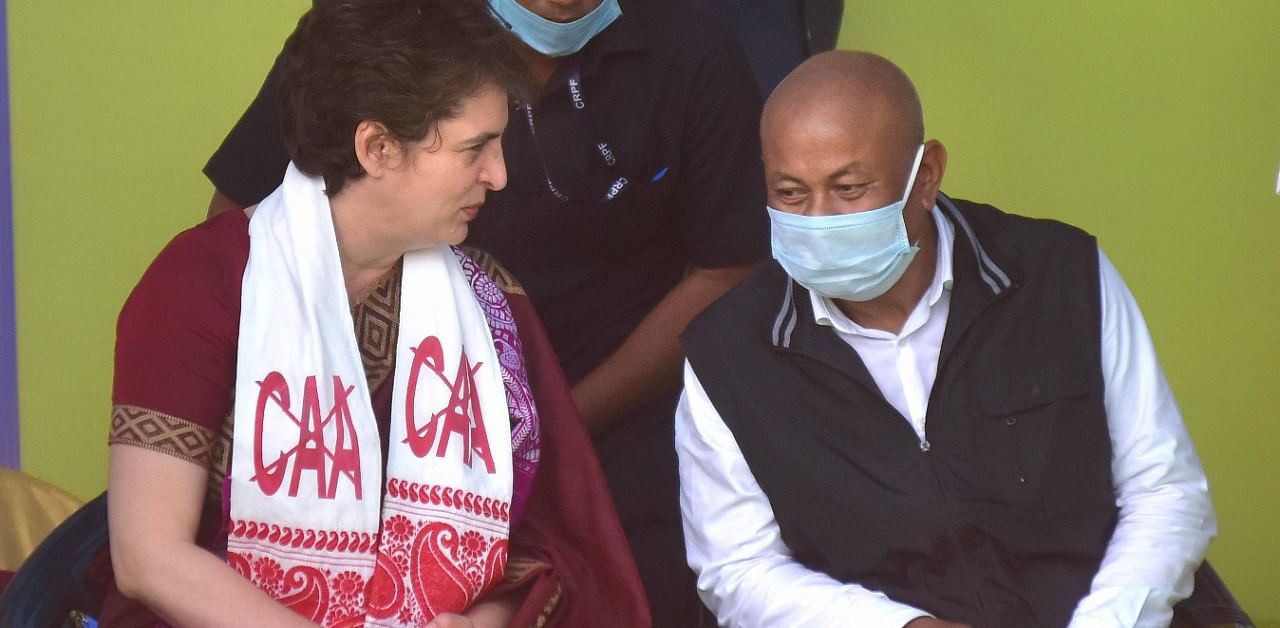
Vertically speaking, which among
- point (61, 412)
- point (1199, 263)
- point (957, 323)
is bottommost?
point (61, 412)

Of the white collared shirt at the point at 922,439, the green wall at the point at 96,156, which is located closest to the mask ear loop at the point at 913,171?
the white collared shirt at the point at 922,439

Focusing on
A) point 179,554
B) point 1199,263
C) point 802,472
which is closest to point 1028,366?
point 802,472

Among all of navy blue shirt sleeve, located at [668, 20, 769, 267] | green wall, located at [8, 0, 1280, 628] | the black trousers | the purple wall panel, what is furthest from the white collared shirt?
the purple wall panel

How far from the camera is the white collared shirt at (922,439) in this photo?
2213 millimetres

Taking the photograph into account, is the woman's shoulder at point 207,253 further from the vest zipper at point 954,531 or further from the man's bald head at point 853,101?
the vest zipper at point 954,531

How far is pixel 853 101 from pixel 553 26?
1.87ft

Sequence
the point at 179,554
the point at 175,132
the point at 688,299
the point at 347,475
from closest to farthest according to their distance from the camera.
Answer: the point at 179,554 → the point at 347,475 → the point at 688,299 → the point at 175,132

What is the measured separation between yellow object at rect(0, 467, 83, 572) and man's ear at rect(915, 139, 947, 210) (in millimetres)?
1566

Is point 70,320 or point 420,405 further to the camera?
point 70,320

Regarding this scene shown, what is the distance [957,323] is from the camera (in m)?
2.31

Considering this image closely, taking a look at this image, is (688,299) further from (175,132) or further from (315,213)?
(175,132)

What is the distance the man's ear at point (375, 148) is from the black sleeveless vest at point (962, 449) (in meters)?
0.52

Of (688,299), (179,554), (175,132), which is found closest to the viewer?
(179,554)

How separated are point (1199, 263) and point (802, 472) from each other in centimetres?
175
